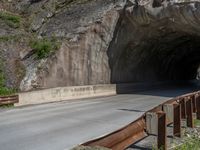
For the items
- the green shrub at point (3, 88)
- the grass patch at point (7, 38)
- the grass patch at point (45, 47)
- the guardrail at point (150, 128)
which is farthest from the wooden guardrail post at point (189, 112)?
the grass patch at point (7, 38)

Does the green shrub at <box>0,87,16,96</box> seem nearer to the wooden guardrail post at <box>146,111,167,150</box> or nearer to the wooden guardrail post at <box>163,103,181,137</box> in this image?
the wooden guardrail post at <box>163,103,181,137</box>

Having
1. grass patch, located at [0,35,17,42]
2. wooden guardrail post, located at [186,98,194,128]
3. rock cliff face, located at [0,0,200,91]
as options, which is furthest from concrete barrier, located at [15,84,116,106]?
wooden guardrail post, located at [186,98,194,128]

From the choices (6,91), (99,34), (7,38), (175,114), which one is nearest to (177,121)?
(175,114)

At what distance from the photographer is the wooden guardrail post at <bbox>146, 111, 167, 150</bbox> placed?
25.0 feet

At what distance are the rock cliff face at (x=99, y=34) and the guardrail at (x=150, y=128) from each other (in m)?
13.0

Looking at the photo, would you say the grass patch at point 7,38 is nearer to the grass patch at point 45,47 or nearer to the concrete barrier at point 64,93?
the grass patch at point 45,47

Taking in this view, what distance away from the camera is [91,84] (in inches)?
974

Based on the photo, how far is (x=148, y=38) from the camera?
27.5 meters

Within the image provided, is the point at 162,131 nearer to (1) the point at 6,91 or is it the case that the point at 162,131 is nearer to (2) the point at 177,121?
(2) the point at 177,121

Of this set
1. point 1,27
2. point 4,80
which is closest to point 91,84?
point 4,80

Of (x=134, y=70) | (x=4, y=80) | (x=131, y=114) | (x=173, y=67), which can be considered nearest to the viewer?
(x=131, y=114)

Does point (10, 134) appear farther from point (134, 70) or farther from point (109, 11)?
point (134, 70)

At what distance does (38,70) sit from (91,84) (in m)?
3.93

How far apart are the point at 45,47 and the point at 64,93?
3.66 m
